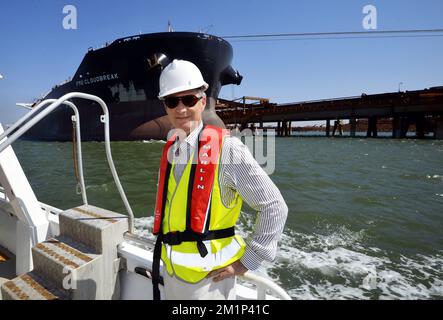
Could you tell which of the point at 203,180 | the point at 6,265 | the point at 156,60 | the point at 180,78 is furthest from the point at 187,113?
the point at 156,60

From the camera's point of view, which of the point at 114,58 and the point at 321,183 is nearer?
the point at 321,183

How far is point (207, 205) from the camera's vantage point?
134cm

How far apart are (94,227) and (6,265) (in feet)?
7.20

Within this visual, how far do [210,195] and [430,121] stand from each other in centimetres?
5365

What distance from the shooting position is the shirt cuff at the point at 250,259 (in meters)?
1.30

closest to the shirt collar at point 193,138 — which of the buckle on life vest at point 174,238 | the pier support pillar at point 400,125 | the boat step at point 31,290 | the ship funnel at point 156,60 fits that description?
the buckle on life vest at point 174,238

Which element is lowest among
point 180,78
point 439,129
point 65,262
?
point 65,262

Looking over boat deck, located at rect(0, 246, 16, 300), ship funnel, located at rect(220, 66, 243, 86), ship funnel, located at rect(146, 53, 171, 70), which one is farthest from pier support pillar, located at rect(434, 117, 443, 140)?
boat deck, located at rect(0, 246, 16, 300)

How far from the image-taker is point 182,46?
2205 centimetres

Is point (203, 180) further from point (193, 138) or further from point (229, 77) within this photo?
point (229, 77)

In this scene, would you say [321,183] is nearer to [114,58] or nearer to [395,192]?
[395,192]

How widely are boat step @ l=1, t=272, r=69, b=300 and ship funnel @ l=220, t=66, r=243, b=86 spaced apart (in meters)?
25.4

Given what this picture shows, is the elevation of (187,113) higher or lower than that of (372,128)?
lower
